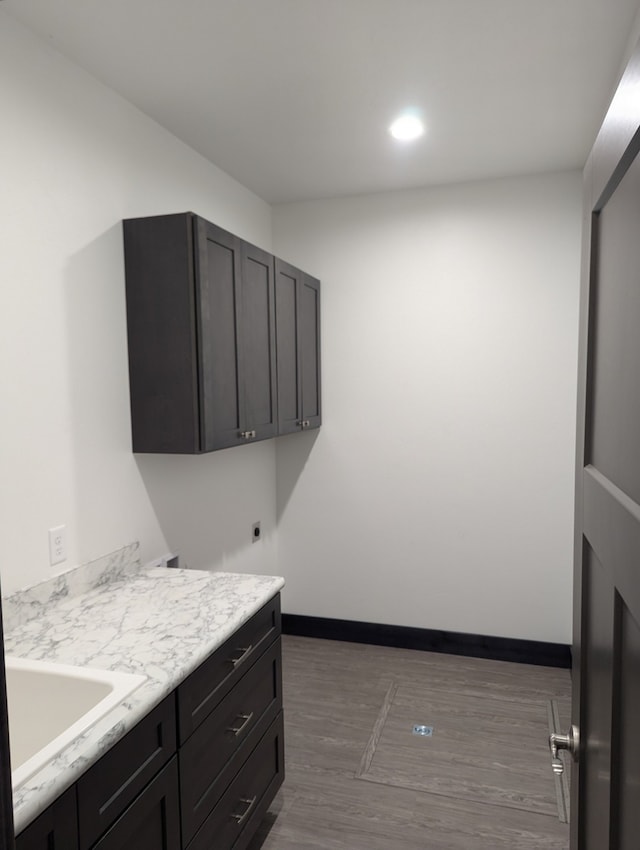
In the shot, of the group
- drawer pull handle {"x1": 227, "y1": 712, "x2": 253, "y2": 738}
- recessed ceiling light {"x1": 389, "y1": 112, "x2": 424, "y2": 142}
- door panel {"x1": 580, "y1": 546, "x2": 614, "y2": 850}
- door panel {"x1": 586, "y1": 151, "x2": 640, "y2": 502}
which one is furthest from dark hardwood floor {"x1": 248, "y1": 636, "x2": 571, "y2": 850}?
recessed ceiling light {"x1": 389, "y1": 112, "x2": 424, "y2": 142}

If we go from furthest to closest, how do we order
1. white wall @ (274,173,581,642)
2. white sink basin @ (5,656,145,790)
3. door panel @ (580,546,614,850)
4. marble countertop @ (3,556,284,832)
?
1. white wall @ (274,173,581,642)
2. white sink basin @ (5,656,145,790)
3. marble countertop @ (3,556,284,832)
4. door panel @ (580,546,614,850)

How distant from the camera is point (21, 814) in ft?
3.05

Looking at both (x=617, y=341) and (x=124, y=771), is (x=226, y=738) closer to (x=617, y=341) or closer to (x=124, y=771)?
(x=124, y=771)

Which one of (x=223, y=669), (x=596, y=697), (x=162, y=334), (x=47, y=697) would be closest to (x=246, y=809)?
(x=223, y=669)

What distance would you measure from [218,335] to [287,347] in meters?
0.77

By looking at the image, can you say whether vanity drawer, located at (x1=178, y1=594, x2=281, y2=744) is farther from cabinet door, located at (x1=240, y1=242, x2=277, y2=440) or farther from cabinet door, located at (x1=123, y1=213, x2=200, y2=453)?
cabinet door, located at (x1=240, y1=242, x2=277, y2=440)

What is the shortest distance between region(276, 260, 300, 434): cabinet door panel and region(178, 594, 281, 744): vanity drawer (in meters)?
1.11

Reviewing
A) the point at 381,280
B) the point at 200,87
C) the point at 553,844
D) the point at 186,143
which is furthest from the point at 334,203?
the point at 553,844

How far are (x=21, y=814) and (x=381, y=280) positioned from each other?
294cm

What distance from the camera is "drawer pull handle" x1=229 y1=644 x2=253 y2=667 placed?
1718 millimetres

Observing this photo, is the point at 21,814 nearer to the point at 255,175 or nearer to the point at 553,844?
the point at 553,844

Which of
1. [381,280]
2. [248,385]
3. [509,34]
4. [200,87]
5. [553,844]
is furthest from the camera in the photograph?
[381,280]

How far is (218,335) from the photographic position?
2.25m

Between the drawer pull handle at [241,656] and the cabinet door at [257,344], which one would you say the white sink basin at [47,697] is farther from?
the cabinet door at [257,344]
